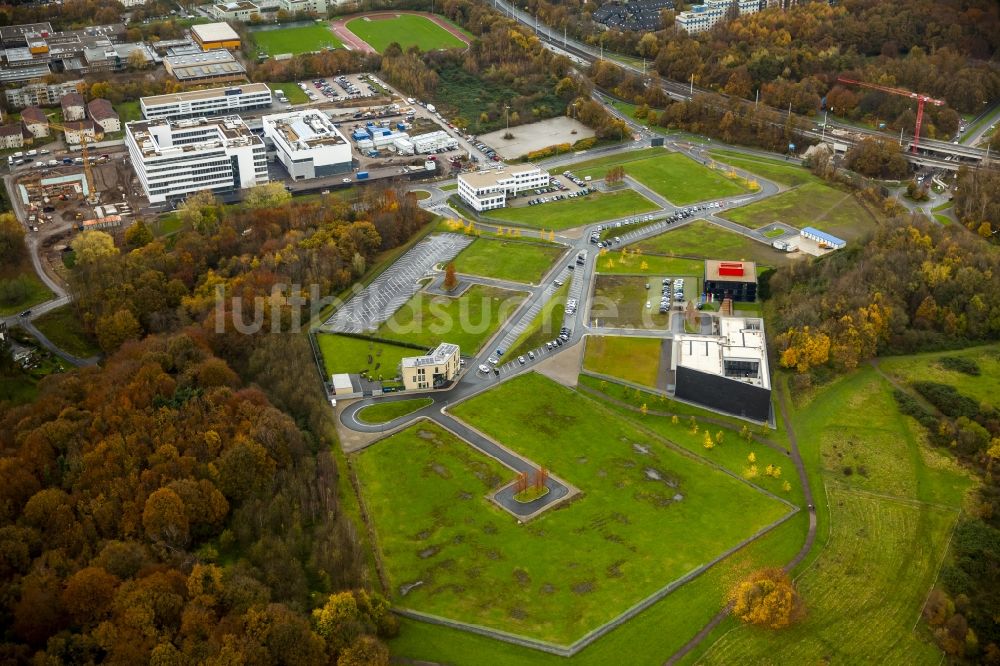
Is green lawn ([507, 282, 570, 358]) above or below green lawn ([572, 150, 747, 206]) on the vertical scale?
below

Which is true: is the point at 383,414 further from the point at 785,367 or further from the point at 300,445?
the point at 785,367

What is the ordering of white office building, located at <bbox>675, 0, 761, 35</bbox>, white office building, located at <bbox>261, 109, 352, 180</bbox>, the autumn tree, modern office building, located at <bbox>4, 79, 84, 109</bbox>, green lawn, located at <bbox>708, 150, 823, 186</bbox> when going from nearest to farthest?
the autumn tree
green lawn, located at <bbox>708, 150, 823, 186</bbox>
white office building, located at <bbox>261, 109, 352, 180</bbox>
modern office building, located at <bbox>4, 79, 84, 109</bbox>
white office building, located at <bbox>675, 0, 761, 35</bbox>

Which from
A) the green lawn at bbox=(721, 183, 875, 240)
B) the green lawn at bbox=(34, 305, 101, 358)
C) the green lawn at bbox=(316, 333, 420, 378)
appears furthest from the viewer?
the green lawn at bbox=(721, 183, 875, 240)

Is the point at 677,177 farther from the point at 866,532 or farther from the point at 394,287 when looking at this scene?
the point at 866,532

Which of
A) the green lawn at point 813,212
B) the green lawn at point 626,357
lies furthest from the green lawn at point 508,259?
the green lawn at point 813,212

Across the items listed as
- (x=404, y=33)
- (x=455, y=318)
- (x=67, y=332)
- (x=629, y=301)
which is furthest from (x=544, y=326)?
(x=404, y=33)

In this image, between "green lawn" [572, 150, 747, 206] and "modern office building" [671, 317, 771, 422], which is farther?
"green lawn" [572, 150, 747, 206]

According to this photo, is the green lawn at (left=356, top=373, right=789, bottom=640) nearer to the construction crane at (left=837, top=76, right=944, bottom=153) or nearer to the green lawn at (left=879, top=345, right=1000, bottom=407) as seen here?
the green lawn at (left=879, top=345, right=1000, bottom=407)

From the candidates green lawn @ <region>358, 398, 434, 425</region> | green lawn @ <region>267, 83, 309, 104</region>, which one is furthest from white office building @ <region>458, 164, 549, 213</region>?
green lawn @ <region>267, 83, 309, 104</region>
